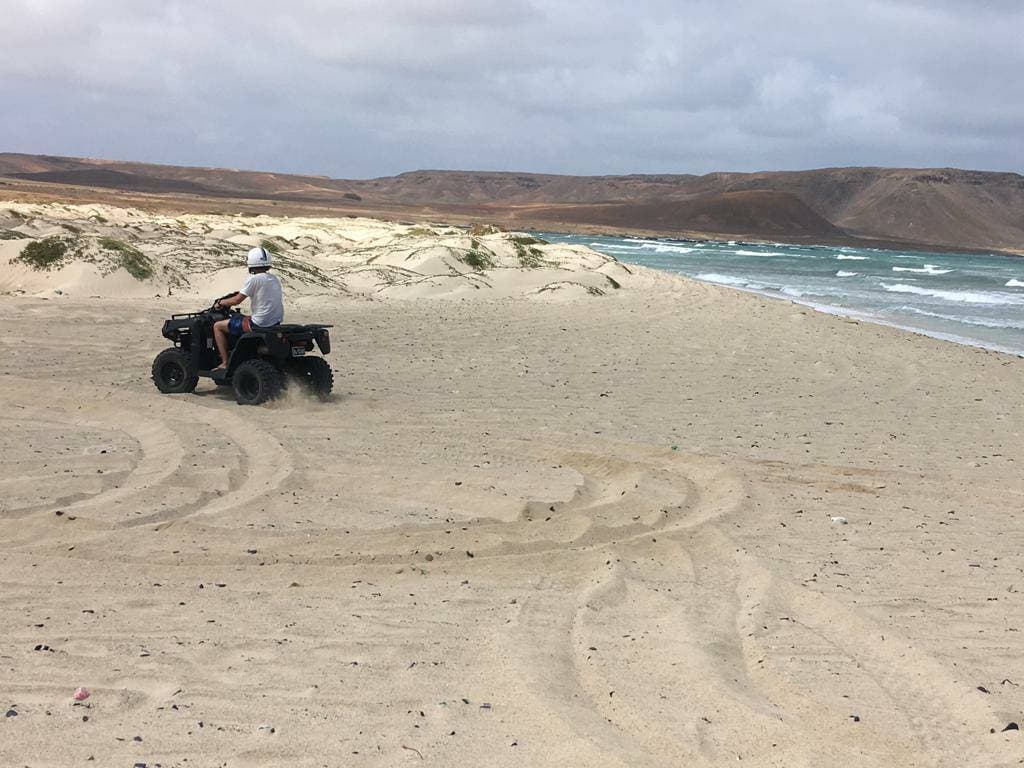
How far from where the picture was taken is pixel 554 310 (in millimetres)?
19500

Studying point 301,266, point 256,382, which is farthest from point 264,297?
point 301,266

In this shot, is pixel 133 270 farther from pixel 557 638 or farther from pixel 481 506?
pixel 557 638

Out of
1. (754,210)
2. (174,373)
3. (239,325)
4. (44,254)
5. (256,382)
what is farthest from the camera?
(754,210)

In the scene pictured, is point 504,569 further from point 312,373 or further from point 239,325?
point 239,325

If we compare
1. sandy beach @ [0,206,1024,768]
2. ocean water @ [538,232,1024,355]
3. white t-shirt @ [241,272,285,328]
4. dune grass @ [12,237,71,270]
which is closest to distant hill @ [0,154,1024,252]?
ocean water @ [538,232,1024,355]

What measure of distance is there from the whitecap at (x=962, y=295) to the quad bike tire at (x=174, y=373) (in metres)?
30.6

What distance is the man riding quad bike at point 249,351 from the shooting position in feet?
31.6

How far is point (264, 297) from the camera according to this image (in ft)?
31.7

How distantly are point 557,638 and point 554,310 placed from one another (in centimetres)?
1502

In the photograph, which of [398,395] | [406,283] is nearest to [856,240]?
[406,283]

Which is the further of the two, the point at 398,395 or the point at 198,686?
the point at 398,395

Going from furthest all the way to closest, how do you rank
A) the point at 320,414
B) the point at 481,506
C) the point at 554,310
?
the point at 554,310 → the point at 320,414 → the point at 481,506

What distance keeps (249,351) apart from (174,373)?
811 millimetres

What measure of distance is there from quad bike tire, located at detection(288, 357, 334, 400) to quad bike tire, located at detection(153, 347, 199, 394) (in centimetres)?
96
